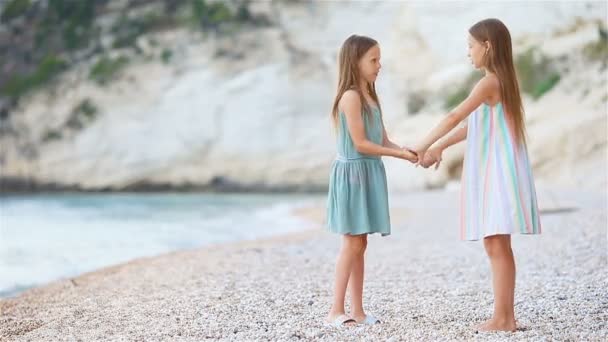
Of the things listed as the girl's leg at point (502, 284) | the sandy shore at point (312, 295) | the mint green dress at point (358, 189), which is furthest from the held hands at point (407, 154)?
the sandy shore at point (312, 295)

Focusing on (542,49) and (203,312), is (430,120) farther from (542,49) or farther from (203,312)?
(203,312)

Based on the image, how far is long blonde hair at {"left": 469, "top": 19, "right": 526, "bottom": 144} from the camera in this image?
11.6ft

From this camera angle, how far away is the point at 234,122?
945 inches

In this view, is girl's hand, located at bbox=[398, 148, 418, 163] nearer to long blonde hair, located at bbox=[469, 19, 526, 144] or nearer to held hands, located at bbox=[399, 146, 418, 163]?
held hands, located at bbox=[399, 146, 418, 163]

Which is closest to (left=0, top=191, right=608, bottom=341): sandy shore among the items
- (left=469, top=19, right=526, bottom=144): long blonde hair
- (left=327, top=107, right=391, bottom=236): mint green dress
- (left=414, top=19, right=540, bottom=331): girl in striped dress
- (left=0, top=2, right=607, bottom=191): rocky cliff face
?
(left=414, top=19, right=540, bottom=331): girl in striped dress

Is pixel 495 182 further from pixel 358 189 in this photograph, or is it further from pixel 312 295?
pixel 312 295

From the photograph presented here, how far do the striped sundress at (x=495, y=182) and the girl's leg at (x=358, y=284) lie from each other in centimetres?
52

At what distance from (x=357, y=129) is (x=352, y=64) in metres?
0.33

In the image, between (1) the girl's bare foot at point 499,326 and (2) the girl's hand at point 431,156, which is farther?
(2) the girl's hand at point 431,156

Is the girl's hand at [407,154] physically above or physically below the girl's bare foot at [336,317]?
above

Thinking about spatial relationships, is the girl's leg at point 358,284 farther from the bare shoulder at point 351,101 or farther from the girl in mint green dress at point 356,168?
the bare shoulder at point 351,101

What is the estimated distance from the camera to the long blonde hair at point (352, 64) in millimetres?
3768

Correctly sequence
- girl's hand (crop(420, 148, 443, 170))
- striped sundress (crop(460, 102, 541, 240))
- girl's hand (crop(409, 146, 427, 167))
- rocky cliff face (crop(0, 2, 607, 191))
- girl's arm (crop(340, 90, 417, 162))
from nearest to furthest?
striped sundress (crop(460, 102, 541, 240)) < girl's arm (crop(340, 90, 417, 162)) < girl's hand (crop(409, 146, 427, 167)) < girl's hand (crop(420, 148, 443, 170)) < rocky cliff face (crop(0, 2, 607, 191))

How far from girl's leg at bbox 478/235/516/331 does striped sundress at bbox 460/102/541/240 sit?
3.9 inches
